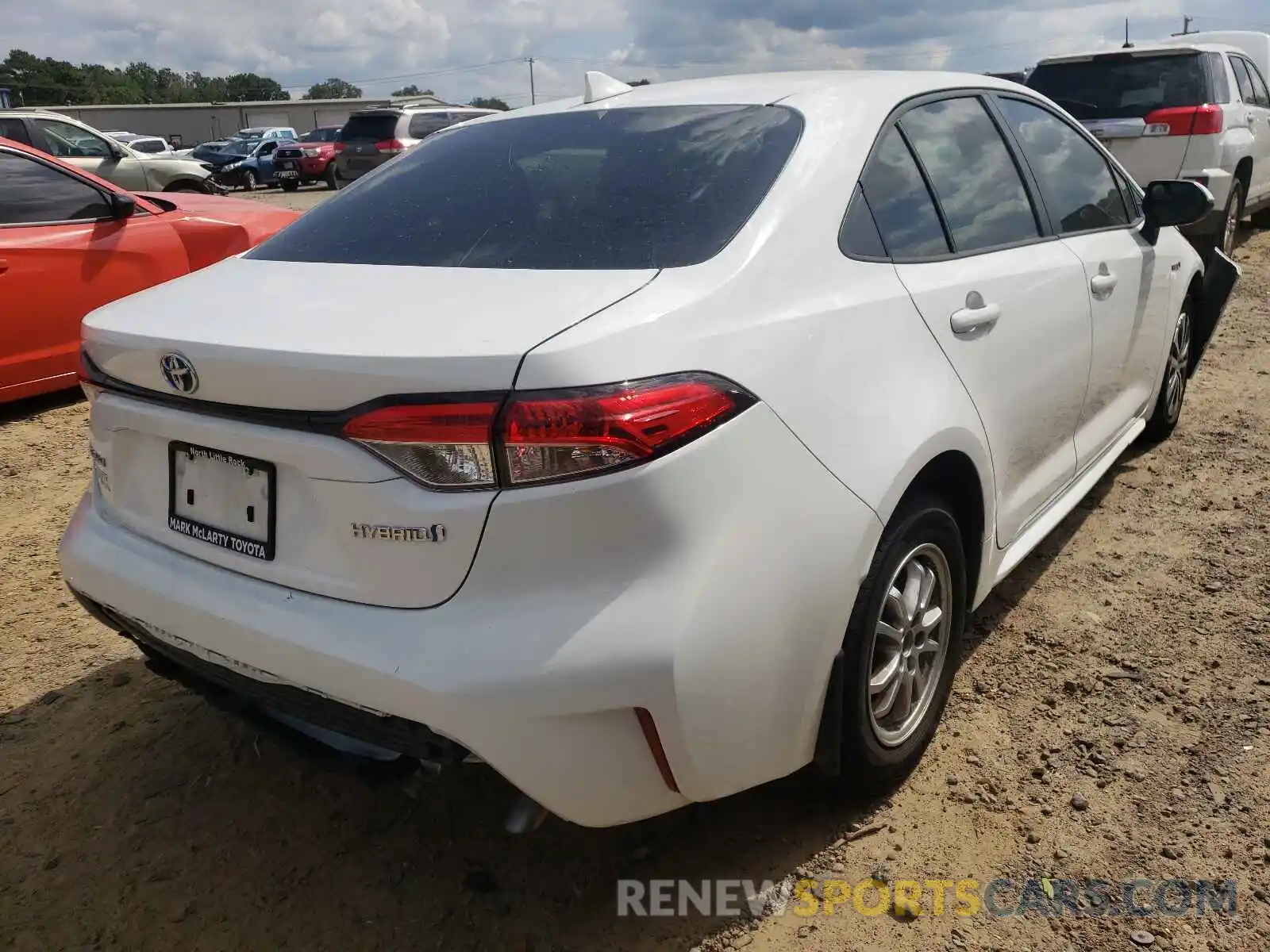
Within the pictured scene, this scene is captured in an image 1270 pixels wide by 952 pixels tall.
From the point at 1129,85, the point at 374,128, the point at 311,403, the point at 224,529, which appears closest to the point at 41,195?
the point at 224,529

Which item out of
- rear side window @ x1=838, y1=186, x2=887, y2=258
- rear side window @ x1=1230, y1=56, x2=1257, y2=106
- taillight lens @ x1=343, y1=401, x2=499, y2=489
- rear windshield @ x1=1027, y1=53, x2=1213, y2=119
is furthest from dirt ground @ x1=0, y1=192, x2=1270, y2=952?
rear side window @ x1=1230, y1=56, x2=1257, y2=106

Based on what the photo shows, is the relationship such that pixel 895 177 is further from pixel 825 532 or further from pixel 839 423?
pixel 825 532

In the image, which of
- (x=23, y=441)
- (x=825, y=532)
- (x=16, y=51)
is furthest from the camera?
(x=16, y=51)

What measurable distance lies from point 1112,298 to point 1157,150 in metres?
5.46

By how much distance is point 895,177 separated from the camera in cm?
246

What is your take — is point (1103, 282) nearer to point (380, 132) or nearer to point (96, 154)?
point (96, 154)

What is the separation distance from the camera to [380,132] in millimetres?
19000

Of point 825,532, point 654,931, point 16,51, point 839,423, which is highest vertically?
point 16,51

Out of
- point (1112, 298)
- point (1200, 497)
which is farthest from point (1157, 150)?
point (1112, 298)

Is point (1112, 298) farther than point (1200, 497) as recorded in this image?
No

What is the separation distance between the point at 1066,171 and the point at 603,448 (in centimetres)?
245

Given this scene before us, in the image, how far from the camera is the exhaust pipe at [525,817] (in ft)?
6.08

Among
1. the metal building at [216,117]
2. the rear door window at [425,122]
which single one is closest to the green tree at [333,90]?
the metal building at [216,117]

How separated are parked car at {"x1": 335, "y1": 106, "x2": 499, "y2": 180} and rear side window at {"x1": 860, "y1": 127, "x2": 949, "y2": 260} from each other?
1727 centimetres
